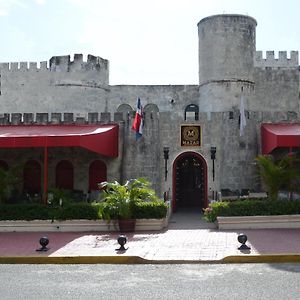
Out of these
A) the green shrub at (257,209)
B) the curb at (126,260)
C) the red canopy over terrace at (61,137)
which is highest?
the red canopy over terrace at (61,137)

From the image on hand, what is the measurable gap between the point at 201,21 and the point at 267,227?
15508mm

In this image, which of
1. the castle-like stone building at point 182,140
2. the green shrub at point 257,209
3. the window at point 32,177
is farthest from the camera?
the window at point 32,177

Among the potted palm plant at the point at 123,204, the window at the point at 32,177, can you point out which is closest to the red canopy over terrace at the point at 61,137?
the window at the point at 32,177

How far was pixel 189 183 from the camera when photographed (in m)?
26.3

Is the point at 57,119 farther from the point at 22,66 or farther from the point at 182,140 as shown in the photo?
the point at 22,66

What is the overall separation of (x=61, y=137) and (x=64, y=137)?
112 mm

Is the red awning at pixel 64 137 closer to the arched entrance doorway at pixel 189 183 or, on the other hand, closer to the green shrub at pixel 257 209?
the arched entrance doorway at pixel 189 183

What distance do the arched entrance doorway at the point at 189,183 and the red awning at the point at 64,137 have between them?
12.4ft

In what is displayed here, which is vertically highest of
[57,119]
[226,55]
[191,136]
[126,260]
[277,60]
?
[277,60]

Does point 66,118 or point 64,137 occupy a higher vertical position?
point 66,118

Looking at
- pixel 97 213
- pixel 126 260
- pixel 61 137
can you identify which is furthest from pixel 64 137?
pixel 126 260

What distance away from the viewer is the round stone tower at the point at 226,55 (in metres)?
29.0

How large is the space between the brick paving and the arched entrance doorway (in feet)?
21.2

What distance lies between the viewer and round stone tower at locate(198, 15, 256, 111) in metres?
29.0
